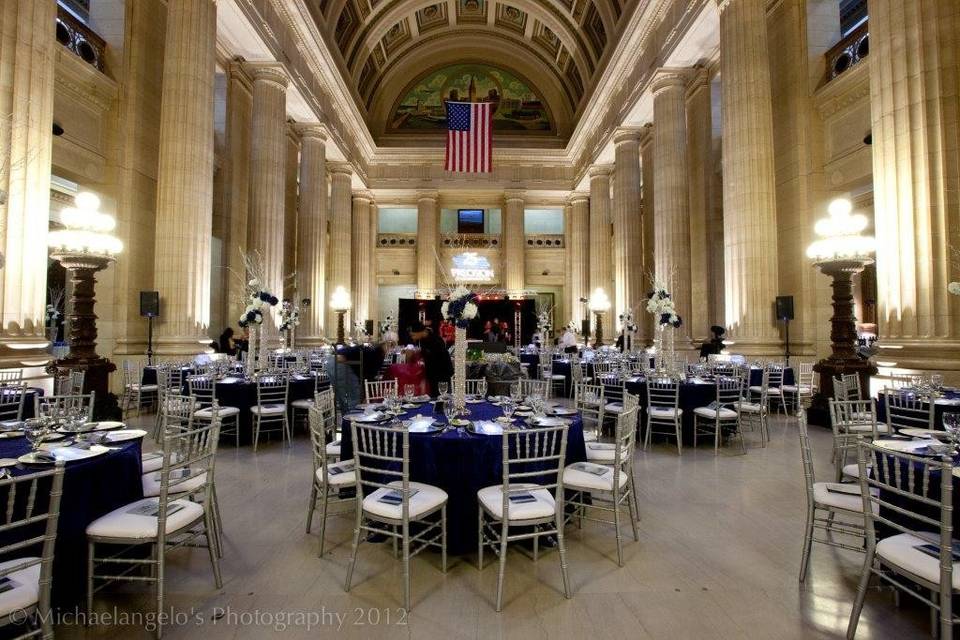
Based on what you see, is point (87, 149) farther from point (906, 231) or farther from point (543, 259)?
point (543, 259)

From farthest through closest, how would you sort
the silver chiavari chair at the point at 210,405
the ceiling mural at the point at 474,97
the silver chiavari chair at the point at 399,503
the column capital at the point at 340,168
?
the ceiling mural at the point at 474,97 → the column capital at the point at 340,168 → the silver chiavari chair at the point at 210,405 → the silver chiavari chair at the point at 399,503

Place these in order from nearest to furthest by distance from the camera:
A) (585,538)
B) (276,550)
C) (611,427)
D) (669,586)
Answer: (669,586) → (276,550) → (585,538) → (611,427)

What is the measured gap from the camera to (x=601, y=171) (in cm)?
2033

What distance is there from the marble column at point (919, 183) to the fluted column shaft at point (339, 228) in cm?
1751

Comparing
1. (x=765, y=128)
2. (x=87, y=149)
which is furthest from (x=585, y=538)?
(x=87, y=149)

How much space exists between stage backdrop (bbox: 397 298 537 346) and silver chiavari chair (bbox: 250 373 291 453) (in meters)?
16.7

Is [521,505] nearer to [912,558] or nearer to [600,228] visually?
[912,558]

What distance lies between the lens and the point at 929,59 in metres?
6.14

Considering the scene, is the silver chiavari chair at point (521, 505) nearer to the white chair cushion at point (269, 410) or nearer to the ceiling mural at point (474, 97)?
the white chair cushion at point (269, 410)

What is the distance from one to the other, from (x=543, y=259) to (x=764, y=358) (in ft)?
55.1

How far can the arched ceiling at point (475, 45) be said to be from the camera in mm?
19625

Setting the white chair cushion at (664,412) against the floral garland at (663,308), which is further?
the floral garland at (663,308)

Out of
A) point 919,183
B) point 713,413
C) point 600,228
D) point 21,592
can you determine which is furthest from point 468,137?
point 21,592

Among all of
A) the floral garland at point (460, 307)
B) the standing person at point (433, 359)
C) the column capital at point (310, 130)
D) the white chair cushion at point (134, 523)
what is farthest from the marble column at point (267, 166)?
the white chair cushion at point (134, 523)
